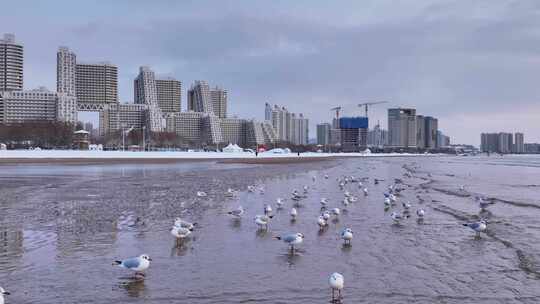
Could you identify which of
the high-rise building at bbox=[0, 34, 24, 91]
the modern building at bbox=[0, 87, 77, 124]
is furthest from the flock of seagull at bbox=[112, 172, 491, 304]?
the high-rise building at bbox=[0, 34, 24, 91]

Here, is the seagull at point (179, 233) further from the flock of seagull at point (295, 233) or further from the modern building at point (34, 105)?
the modern building at point (34, 105)

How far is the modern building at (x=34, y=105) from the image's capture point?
165 meters

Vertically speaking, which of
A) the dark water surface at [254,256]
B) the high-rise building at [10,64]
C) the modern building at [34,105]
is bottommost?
the dark water surface at [254,256]

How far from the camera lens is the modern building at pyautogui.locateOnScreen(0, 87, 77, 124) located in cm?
16475

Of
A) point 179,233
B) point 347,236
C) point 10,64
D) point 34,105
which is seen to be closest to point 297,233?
point 347,236

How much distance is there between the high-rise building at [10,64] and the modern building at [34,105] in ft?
63.4

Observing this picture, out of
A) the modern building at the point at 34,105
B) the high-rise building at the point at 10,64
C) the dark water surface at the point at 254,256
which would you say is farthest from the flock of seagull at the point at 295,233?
the high-rise building at the point at 10,64

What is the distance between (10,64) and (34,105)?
2907 centimetres

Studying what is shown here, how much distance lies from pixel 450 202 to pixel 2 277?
1822 cm

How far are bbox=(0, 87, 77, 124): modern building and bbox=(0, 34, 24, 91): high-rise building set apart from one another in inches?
761

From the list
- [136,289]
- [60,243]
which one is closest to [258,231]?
[60,243]

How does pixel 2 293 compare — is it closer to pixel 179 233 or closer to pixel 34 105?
pixel 179 233

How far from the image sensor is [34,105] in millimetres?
169000

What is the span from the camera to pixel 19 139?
10356 centimetres
